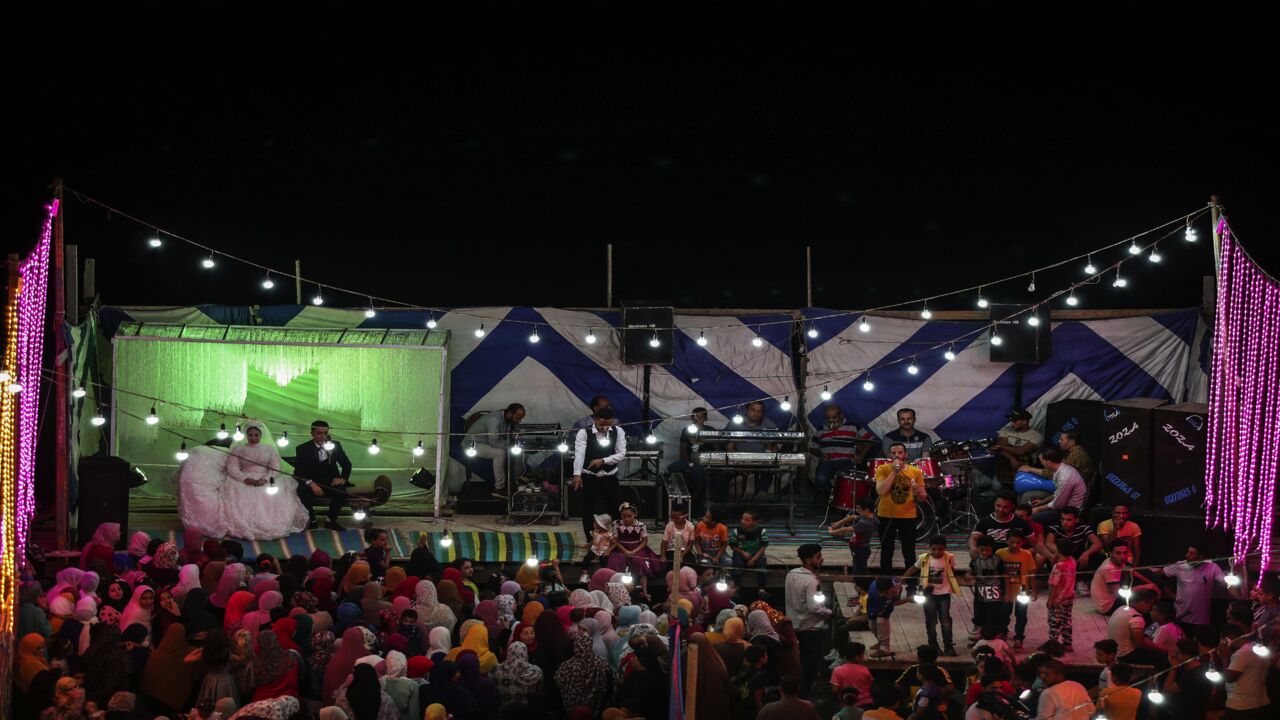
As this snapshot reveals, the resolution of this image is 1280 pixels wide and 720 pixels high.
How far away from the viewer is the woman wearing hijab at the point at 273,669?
844 centimetres

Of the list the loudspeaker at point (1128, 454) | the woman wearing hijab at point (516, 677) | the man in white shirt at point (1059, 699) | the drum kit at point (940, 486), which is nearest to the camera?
the man in white shirt at point (1059, 699)

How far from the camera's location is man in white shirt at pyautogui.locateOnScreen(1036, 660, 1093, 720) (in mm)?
8141

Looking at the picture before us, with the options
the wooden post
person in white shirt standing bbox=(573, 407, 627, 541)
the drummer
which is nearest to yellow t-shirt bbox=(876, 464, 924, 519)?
the drummer

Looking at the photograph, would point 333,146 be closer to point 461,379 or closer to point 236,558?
point 461,379

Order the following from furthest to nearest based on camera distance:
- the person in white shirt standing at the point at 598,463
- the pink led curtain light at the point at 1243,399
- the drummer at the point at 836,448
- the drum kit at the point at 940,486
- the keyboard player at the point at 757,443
A: 1. the drummer at the point at 836,448
2. the keyboard player at the point at 757,443
3. the person in white shirt standing at the point at 598,463
4. the drum kit at the point at 940,486
5. the pink led curtain light at the point at 1243,399

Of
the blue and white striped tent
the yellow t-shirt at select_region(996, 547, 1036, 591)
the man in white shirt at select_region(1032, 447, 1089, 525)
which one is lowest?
the yellow t-shirt at select_region(996, 547, 1036, 591)

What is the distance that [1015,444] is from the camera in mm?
13898

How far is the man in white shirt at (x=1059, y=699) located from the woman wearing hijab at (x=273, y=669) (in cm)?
449

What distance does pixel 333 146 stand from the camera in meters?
16.1

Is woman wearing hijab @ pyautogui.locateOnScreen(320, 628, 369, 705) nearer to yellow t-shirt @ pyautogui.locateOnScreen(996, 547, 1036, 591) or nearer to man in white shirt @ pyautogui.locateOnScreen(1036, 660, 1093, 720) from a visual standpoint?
man in white shirt @ pyautogui.locateOnScreen(1036, 660, 1093, 720)

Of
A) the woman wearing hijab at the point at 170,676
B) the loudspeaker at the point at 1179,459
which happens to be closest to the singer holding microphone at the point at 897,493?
the loudspeaker at the point at 1179,459

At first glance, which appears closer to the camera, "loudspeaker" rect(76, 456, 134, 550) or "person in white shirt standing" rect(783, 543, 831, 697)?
"person in white shirt standing" rect(783, 543, 831, 697)

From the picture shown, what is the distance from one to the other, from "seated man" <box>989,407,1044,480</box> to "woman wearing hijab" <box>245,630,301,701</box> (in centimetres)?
762

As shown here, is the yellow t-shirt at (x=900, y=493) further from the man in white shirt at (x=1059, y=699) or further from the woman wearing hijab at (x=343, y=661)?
the woman wearing hijab at (x=343, y=661)
